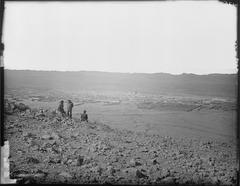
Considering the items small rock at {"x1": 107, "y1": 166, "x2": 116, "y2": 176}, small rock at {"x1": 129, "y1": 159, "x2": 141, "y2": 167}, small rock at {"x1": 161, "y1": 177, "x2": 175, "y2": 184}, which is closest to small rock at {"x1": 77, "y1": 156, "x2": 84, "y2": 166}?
small rock at {"x1": 107, "y1": 166, "x2": 116, "y2": 176}

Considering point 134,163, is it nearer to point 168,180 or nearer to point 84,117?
point 168,180

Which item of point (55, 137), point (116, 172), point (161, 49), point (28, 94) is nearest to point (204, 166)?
point (116, 172)

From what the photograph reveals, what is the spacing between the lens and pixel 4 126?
364cm

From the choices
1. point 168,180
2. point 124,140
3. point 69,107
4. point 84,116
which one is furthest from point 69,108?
point 168,180

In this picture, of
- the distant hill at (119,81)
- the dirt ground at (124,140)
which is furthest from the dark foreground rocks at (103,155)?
the distant hill at (119,81)

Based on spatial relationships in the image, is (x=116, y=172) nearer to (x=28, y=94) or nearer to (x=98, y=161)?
(x=98, y=161)

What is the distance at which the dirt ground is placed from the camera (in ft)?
11.6

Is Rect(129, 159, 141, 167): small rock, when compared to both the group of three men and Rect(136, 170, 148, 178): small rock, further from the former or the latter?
the group of three men

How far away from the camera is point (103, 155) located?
3623 millimetres

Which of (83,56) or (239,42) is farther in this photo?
(83,56)

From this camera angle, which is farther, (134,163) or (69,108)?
(69,108)

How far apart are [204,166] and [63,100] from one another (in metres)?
1.58

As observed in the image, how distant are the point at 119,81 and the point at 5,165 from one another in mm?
1429

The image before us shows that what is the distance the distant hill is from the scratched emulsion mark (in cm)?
63
